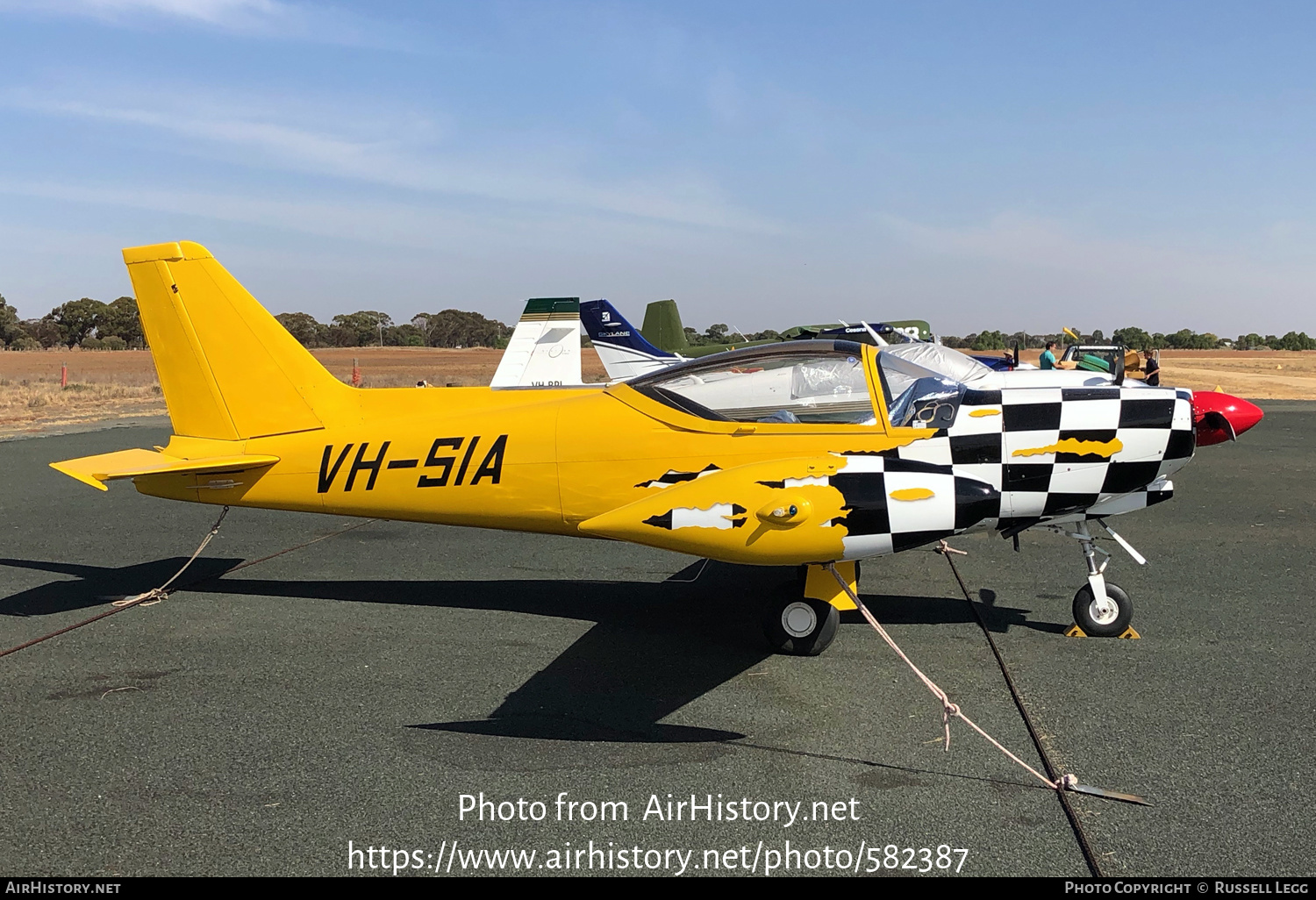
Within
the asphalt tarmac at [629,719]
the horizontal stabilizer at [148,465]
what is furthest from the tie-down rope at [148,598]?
the horizontal stabilizer at [148,465]

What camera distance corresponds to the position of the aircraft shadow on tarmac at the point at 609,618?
4367 millimetres

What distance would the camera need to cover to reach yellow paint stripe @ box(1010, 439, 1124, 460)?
466 cm

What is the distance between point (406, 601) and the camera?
21.5ft

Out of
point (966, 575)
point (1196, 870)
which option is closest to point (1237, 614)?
point (966, 575)

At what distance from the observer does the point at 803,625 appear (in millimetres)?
5242

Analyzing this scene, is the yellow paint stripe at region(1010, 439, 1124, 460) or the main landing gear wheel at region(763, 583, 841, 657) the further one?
the main landing gear wheel at region(763, 583, 841, 657)

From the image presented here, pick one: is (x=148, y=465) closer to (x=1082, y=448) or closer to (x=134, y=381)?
(x=1082, y=448)

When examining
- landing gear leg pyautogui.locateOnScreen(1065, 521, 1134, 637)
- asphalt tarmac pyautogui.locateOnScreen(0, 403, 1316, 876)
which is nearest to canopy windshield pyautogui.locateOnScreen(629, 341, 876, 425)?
asphalt tarmac pyautogui.locateOnScreen(0, 403, 1316, 876)

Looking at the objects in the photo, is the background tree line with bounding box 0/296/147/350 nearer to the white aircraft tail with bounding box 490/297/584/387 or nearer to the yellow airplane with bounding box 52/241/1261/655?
the white aircraft tail with bounding box 490/297/584/387

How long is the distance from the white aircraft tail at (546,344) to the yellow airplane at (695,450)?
13058mm

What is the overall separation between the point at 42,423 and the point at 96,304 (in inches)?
3434

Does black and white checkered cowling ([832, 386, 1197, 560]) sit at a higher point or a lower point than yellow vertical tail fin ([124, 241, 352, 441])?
lower

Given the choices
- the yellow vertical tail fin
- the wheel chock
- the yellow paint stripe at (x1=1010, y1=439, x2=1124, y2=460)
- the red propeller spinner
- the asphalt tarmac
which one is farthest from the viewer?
the yellow vertical tail fin

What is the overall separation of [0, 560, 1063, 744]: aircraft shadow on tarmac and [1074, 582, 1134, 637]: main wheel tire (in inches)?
9.4
